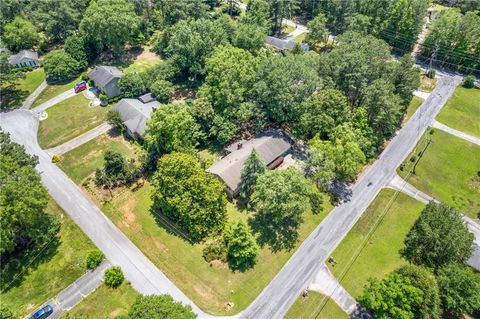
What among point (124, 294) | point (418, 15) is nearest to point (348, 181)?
point (124, 294)

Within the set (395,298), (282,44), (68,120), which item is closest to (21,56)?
(68,120)

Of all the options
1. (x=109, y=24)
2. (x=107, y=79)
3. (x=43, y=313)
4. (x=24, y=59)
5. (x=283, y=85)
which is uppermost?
(x=109, y=24)

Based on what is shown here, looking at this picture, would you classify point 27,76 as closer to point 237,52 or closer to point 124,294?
point 237,52

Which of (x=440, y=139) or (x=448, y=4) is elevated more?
(x=448, y=4)

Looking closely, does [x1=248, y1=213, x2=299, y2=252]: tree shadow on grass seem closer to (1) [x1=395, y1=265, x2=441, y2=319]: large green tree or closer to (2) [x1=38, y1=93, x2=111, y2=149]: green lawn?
(1) [x1=395, y1=265, x2=441, y2=319]: large green tree

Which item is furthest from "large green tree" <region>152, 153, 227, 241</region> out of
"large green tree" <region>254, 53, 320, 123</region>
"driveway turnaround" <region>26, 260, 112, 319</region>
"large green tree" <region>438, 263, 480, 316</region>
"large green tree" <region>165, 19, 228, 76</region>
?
"large green tree" <region>165, 19, 228, 76</region>

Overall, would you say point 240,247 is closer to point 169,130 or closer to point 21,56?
point 169,130
